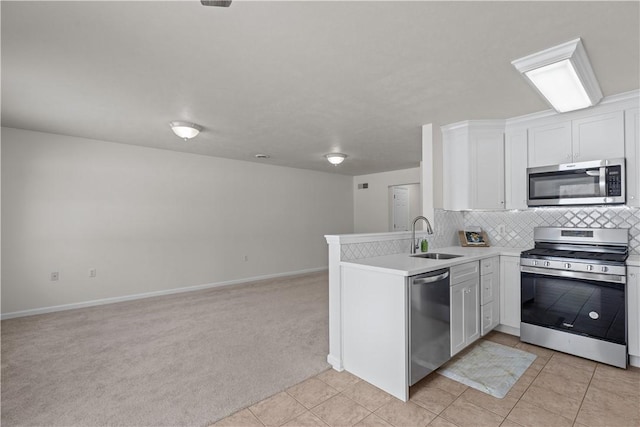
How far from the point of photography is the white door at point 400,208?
24.2 ft

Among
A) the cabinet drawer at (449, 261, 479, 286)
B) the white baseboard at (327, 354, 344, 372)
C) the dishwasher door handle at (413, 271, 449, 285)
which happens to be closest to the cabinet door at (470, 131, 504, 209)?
the cabinet drawer at (449, 261, 479, 286)

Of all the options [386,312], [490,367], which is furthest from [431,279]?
[490,367]

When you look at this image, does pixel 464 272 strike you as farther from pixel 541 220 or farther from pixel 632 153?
pixel 632 153

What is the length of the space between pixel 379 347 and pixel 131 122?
3677 millimetres

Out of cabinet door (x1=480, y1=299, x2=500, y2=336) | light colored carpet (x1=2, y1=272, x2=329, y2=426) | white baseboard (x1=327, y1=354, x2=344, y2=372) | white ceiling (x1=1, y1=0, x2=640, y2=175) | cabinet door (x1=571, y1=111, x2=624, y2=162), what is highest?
white ceiling (x1=1, y1=0, x2=640, y2=175)

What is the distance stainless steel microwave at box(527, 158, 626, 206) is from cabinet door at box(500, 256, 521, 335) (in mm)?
692

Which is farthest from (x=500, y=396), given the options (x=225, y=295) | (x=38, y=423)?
(x=225, y=295)

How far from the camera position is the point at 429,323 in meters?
2.27

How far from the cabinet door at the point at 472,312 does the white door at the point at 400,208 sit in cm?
453

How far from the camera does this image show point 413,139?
4355 mm

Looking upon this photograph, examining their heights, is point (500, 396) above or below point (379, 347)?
below

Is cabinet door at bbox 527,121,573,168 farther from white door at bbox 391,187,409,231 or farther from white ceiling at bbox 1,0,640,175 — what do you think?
white door at bbox 391,187,409,231

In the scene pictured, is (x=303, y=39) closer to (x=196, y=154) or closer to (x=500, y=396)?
(x=500, y=396)

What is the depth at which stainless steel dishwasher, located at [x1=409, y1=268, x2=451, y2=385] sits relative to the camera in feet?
7.02
